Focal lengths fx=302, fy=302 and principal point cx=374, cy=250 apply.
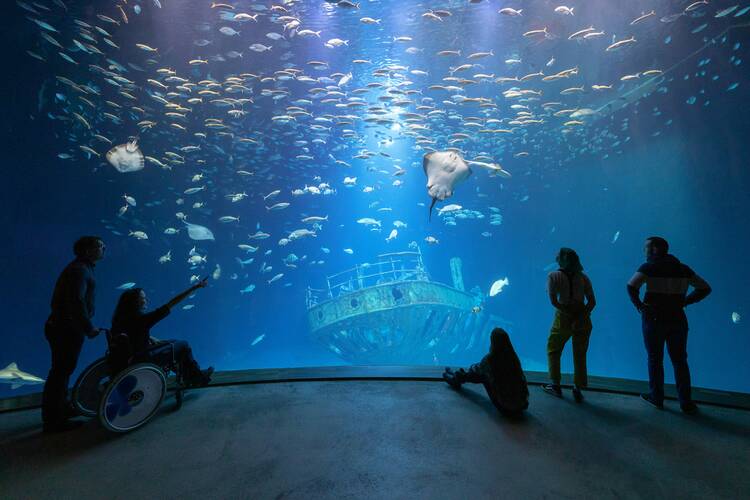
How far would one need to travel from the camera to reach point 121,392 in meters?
2.71

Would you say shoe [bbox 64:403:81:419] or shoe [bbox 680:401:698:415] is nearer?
shoe [bbox 64:403:81:419]

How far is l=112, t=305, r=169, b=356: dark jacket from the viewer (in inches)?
118

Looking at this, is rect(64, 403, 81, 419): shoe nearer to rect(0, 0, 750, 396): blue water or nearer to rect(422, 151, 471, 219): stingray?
rect(422, 151, 471, 219): stingray

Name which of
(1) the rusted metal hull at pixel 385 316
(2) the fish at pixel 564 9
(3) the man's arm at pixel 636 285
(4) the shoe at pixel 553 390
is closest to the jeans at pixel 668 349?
(3) the man's arm at pixel 636 285

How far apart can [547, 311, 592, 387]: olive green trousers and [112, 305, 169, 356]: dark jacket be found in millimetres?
4259

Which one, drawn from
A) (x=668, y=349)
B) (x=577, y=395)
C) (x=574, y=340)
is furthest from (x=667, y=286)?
(x=577, y=395)

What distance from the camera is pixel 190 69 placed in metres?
12.5

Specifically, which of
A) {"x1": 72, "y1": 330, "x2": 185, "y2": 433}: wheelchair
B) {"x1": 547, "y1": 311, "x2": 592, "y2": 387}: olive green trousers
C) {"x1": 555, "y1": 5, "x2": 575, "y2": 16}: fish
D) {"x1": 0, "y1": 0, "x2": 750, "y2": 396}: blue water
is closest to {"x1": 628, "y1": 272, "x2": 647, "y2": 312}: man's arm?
{"x1": 547, "y1": 311, "x2": 592, "y2": 387}: olive green trousers

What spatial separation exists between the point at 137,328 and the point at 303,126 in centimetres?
1655

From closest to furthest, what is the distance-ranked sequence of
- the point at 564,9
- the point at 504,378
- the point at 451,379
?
the point at 504,378 < the point at 451,379 < the point at 564,9

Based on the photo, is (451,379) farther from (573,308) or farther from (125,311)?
(125,311)

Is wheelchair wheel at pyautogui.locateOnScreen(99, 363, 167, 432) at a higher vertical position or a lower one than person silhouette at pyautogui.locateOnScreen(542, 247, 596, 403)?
lower

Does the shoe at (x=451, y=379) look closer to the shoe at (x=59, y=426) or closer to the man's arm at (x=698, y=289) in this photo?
the man's arm at (x=698, y=289)

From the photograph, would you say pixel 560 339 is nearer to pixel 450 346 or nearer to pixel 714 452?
pixel 714 452
